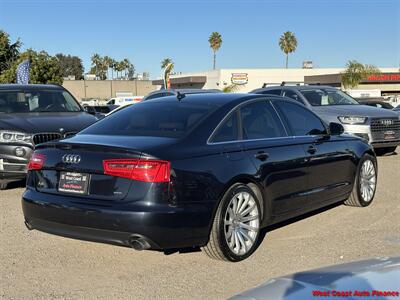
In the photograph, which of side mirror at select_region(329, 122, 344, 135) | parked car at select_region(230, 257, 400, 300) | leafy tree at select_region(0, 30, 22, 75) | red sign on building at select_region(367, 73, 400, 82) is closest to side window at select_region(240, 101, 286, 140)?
side mirror at select_region(329, 122, 344, 135)

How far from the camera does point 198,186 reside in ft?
15.3

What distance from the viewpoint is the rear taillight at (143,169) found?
4442 mm

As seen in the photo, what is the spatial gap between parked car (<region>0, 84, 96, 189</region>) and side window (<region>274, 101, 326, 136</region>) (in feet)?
11.2

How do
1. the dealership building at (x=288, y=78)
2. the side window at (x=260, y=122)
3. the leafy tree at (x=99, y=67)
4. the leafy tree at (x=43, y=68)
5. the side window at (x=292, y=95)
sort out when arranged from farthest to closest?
the leafy tree at (x=99, y=67)
the leafy tree at (x=43, y=68)
the dealership building at (x=288, y=78)
the side window at (x=292, y=95)
the side window at (x=260, y=122)

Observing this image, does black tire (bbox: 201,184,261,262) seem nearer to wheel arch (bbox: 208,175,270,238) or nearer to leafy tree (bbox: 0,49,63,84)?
wheel arch (bbox: 208,175,270,238)

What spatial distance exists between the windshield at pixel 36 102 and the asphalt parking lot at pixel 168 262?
10.2 ft

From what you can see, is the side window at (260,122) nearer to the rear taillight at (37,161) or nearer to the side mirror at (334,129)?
the side mirror at (334,129)

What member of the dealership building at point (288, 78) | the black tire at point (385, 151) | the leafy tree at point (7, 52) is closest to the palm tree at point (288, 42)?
the dealership building at point (288, 78)

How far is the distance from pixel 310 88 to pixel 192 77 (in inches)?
1946

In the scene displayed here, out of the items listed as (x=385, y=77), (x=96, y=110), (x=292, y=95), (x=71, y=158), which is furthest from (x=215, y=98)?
(x=385, y=77)

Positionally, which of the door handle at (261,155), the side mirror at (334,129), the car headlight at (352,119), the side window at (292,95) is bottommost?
the car headlight at (352,119)

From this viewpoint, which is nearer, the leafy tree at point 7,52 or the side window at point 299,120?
the side window at point 299,120

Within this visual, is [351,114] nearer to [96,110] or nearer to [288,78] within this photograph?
[96,110]

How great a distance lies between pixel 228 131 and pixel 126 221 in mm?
1472
